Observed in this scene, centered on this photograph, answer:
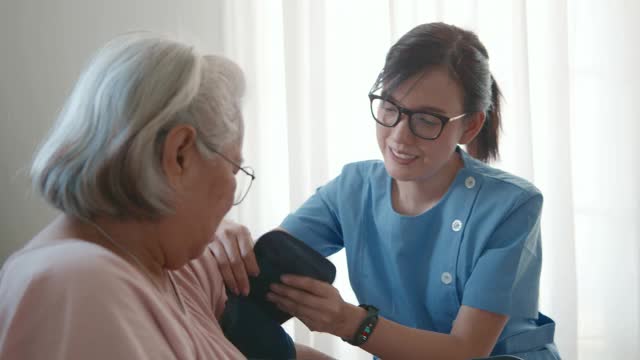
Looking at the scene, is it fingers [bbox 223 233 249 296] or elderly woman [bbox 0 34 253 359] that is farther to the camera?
fingers [bbox 223 233 249 296]

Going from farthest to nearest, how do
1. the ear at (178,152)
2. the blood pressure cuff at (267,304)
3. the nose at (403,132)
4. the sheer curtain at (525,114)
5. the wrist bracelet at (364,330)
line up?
the sheer curtain at (525,114), the nose at (403,132), the wrist bracelet at (364,330), the blood pressure cuff at (267,304), the ear at (178,152)

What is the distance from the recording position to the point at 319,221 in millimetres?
1866

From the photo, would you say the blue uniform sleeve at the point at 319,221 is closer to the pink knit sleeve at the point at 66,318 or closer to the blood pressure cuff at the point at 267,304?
the blood pressure cuff at the point at 267,304

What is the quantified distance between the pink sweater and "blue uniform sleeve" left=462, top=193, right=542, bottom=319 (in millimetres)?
747

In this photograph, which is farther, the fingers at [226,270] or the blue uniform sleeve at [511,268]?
the blue uniform sleeve at [511,268]

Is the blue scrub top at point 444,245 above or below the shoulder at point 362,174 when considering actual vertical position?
below

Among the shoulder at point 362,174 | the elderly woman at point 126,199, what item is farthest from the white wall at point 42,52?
the elderly woman at point 126,199

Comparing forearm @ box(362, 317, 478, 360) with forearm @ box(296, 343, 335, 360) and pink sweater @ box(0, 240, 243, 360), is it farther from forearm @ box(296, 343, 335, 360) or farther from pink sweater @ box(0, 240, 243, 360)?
pink sweater @ box(0, 240, 243, 360)

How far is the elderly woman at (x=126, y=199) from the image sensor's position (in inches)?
35.2

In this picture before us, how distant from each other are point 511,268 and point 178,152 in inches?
33.5

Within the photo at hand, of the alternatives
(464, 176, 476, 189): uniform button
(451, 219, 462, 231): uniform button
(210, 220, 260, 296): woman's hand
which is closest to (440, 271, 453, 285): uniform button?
(451, 219, 462, 231): uniform button

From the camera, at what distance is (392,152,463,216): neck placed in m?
1.75

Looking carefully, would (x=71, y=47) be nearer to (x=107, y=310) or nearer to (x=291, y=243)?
(x=291, y=243)

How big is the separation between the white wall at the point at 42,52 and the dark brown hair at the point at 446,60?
126 cm
